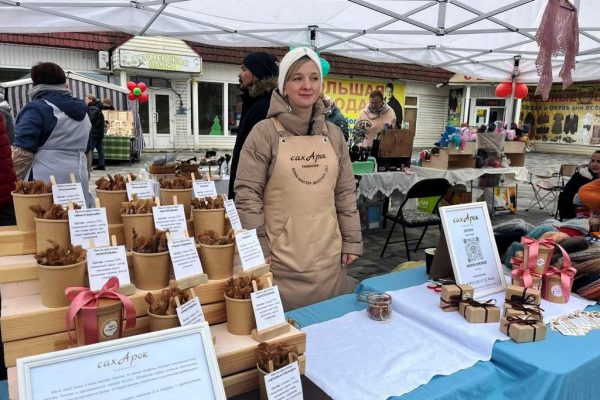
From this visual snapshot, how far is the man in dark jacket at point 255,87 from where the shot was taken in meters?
2.42

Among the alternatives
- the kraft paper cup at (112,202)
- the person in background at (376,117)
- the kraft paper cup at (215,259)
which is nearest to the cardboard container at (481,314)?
the kraft paper cup at (215,259)

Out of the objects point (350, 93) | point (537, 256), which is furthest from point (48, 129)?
point (350, 93)

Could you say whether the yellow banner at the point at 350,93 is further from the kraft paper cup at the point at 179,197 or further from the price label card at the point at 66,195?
the price label card at the point at 66,195

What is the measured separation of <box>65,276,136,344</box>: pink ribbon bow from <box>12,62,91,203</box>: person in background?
2350 millimetres

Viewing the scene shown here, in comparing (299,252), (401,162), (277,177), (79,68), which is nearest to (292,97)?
(277,177)

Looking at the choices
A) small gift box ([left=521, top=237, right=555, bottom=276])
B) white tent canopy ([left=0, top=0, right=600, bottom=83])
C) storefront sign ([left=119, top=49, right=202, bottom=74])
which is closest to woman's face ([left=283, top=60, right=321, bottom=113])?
small gift box ([left=521, top=237, right=555, bottom=276])

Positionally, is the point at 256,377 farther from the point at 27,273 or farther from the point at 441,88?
the point at 441,88

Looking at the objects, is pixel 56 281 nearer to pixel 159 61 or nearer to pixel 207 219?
pixel 207 219

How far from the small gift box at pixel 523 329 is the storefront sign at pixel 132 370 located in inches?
40.5

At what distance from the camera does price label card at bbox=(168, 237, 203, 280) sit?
1184 mm

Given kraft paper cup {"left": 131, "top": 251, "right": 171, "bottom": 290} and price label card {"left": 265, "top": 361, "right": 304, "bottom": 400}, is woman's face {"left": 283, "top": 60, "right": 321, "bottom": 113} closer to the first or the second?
kraft paper cup {"left": 131, "top": 251, "right": 171, "bottom": 290}

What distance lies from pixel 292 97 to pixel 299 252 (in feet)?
2.23

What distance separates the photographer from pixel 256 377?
1.14 metres

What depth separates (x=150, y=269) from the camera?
119cm
